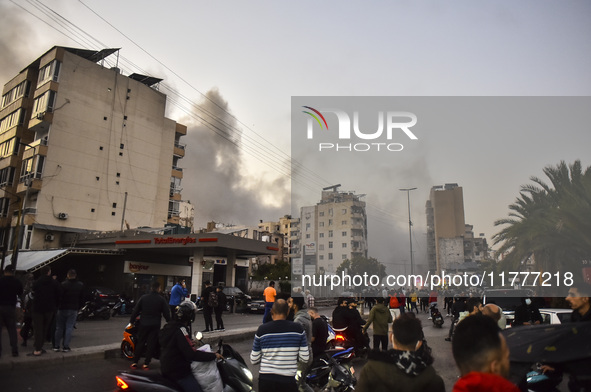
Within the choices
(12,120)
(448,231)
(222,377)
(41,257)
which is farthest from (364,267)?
(12,120)

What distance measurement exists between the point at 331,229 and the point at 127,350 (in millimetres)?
6582

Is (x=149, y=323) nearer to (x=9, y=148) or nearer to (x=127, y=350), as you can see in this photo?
(x=127, y=350)

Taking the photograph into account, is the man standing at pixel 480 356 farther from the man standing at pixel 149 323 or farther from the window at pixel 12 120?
the window at pixel 12 120

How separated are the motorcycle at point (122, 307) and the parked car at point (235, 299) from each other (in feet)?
22.0

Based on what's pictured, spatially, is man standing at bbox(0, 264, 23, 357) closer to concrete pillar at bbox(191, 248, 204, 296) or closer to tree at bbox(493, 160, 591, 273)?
tree at bbox(493, 160, 591, 273)

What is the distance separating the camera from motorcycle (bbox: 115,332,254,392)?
442 cm

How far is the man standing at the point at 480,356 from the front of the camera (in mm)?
2051

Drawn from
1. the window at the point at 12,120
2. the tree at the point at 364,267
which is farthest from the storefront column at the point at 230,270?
the window at the point at 12,120

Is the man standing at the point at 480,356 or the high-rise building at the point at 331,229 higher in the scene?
the high-rise building at the point at 331,229

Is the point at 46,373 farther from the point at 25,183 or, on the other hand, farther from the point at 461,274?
the point at 25,183

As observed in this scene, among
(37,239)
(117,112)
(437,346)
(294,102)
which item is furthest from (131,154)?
(437,346)

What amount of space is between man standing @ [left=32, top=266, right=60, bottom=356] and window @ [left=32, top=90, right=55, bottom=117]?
34530 millimetres

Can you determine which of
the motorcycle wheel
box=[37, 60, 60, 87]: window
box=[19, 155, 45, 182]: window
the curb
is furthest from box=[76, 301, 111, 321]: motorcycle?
box=[37, 60, 60, 87]: window

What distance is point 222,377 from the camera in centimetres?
522
